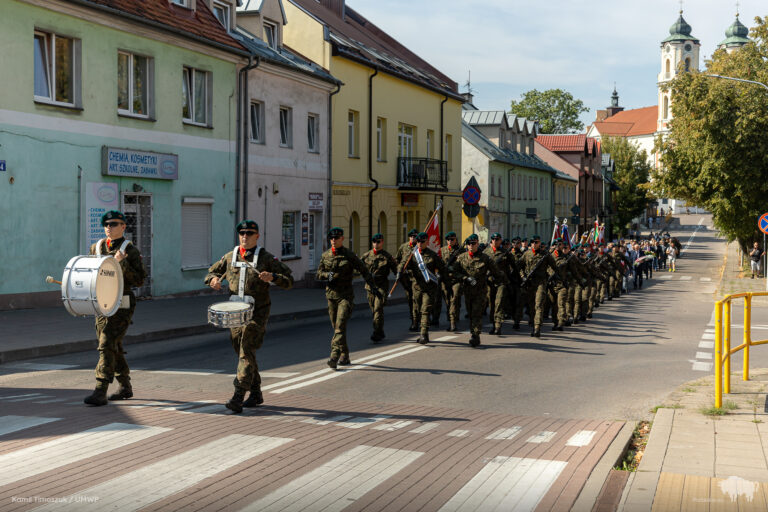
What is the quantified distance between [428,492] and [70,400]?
4465 millimetres

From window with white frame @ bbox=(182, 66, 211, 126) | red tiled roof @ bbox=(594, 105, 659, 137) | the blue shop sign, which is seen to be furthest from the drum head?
red tiled roof @ bbox=(594, 105, 659, 137)

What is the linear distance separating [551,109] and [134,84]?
7320 cm

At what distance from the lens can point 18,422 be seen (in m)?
7.36

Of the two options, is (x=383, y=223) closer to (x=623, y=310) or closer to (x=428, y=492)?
(x=623, y=310)

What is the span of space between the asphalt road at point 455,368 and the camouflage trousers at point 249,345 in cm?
89

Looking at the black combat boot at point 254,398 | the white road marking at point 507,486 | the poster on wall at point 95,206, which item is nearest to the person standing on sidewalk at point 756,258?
the poster on wall at point 95,206

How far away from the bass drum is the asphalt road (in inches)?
66.4

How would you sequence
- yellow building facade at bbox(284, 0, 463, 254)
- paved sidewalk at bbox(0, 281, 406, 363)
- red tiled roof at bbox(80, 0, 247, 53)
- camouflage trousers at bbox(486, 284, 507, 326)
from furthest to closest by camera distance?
yellow building facade at bbox(284, 0, 463, 254) → red tiled roof at bbox(80, 0, 247, 53) → camouflage trousers at bbox(486, 284, 507, 326) → paved sidewalk at bbox(0, 281, 406, 363)

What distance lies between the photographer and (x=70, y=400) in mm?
8586

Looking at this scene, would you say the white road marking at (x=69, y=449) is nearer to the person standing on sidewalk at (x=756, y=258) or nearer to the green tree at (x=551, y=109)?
the person standing on sidewalk at (x=756, y=258)

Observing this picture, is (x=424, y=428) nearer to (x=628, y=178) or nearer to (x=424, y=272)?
(x=424, y=272)

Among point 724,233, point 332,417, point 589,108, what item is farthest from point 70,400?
point 589,108

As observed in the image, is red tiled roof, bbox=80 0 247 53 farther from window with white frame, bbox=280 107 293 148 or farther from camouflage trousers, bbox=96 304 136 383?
camouflage trousers, bbox=96 304 136 383

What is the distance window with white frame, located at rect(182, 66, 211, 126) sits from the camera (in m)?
21.9
